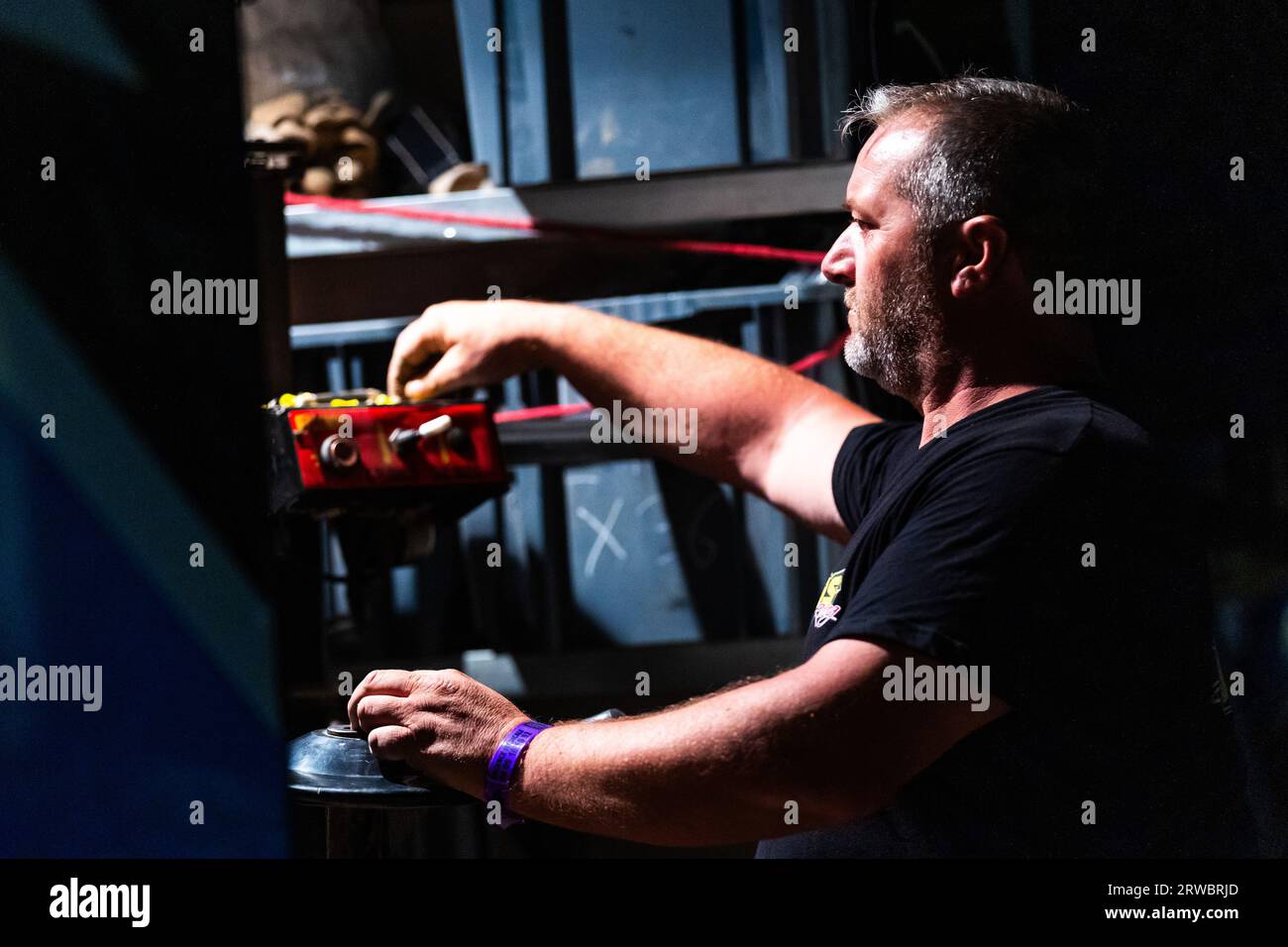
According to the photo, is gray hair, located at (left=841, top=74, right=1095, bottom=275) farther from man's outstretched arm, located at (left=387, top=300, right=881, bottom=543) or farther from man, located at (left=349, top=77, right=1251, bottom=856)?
man's outstretched arm, located at (left=387, top=300, right=881, bottom=543)

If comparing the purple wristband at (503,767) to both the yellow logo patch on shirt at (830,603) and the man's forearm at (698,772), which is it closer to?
the man's forearm at (698,772)

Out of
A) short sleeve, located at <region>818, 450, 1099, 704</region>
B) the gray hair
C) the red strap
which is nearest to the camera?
short sleeve, located at <region>818, 450, 1099, 704</region>

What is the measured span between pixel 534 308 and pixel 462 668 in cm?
53

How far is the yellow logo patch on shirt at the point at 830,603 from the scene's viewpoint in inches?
46.2

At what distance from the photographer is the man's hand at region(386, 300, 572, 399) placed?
4.94 feet

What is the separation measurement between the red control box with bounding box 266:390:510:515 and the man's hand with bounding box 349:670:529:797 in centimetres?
30

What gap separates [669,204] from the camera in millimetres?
1646

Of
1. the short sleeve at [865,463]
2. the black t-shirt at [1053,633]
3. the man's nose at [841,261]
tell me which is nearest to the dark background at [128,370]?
the black t-shirt at [1053,633]

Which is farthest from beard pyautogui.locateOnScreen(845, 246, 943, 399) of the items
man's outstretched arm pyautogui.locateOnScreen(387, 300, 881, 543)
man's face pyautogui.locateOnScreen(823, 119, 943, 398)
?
man's outstretched arm pyautogui.locateOnScreen(387, 300, 881, 543)

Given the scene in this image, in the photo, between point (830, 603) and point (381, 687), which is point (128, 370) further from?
point (830, 603)

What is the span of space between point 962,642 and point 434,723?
1.40ft

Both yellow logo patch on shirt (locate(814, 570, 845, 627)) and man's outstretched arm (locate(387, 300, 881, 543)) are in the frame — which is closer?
yellow logo patch on shirt (locate(814, 570, 845, 627))

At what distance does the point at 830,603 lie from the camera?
1194 mm

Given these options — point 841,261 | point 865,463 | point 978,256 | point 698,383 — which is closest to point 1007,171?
point 978,256
